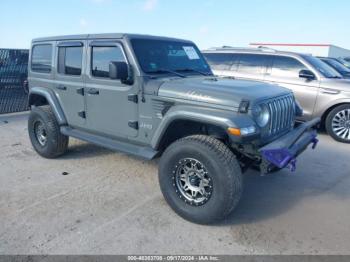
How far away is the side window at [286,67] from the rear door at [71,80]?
4.62 m

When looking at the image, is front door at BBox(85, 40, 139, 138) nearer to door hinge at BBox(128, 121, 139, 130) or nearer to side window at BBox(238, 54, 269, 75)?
door hinge at BBox(128, 121, 139, 130)

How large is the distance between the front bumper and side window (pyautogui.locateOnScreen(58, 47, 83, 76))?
292 cm

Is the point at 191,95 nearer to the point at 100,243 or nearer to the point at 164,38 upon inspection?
the point at 164,38

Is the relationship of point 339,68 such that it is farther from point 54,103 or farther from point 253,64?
point 54,103

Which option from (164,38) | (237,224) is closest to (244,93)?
(237,224)

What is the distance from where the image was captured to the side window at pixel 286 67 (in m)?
7.12

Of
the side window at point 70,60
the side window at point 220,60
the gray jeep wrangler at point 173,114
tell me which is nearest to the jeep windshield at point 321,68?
the side window at point 220,60

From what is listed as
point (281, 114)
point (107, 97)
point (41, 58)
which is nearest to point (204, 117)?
point (281, 114)

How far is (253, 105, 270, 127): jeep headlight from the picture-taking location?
318 cm

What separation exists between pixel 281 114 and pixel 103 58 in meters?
2.40

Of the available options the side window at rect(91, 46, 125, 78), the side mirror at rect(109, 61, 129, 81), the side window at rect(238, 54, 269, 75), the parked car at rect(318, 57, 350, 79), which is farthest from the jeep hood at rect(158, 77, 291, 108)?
the parked car at rect(318, 57, 350, 79)

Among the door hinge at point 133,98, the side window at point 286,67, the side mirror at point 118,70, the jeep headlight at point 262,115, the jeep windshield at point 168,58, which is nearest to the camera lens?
the jeep headlight at point 262,115

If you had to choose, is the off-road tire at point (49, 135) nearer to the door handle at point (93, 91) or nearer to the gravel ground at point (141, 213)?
the gravel ground at point (141, 213)

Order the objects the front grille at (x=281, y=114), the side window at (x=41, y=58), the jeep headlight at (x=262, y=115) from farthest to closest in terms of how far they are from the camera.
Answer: the side window at (x=41, y=58), the front grille at (x=281, y=114), the jeep headlight at (x=262, y=115)
